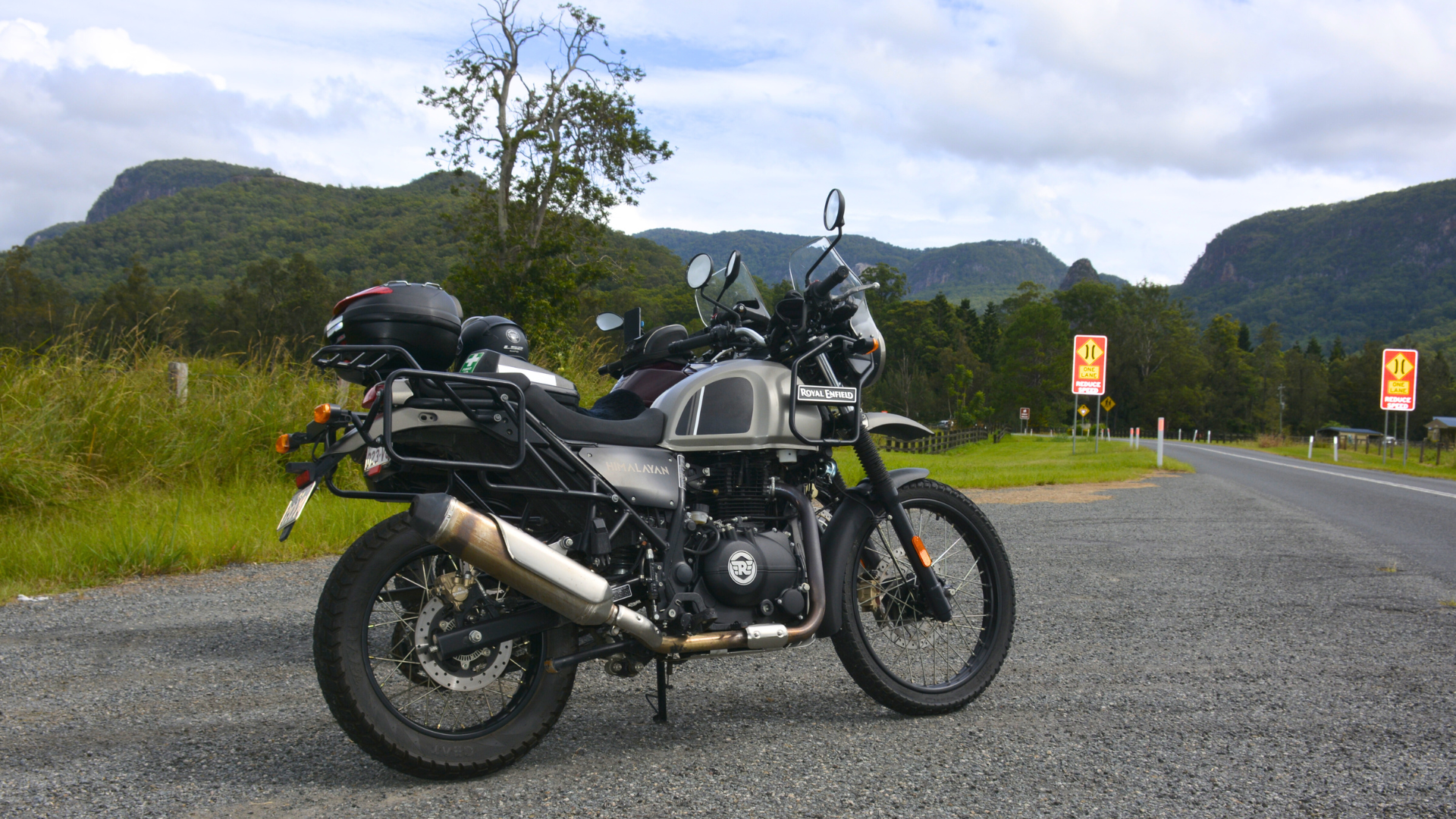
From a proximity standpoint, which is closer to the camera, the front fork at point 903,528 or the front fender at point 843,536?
the front fender at point 843,536

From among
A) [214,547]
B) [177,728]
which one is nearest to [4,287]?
[214,547]

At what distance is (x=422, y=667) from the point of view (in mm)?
2623

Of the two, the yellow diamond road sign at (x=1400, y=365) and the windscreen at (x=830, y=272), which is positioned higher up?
the yellow diamond road sign at (x=1400, y=365)

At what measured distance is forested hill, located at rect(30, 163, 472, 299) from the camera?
5128 cm

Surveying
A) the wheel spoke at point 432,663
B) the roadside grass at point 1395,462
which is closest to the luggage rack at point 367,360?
the wheel spoke at point 432,663

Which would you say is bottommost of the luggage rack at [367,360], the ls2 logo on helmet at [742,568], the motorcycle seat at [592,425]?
the ls2 logo on helmet at [742,568]

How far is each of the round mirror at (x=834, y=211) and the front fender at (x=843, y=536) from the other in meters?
0.97

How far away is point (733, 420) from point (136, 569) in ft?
15.0

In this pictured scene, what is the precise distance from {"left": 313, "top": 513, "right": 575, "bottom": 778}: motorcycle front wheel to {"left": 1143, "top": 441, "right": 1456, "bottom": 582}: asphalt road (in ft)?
21.5

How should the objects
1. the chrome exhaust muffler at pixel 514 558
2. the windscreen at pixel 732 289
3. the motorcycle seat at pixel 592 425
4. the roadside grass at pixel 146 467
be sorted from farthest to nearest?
the roadside grass at pixel 146 467 < the windscreen at pixel 732 289 < the motorcycle seat at pixel 592 425 < the chrome exhaust muffler at pixel 514 558

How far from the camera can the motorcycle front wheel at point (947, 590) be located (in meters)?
3.43

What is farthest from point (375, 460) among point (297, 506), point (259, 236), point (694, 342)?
point (259, 236)

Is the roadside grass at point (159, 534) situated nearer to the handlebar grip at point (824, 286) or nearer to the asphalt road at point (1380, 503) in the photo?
the handlebar grip at point (824, 286)

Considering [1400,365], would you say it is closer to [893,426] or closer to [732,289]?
[893,426]
